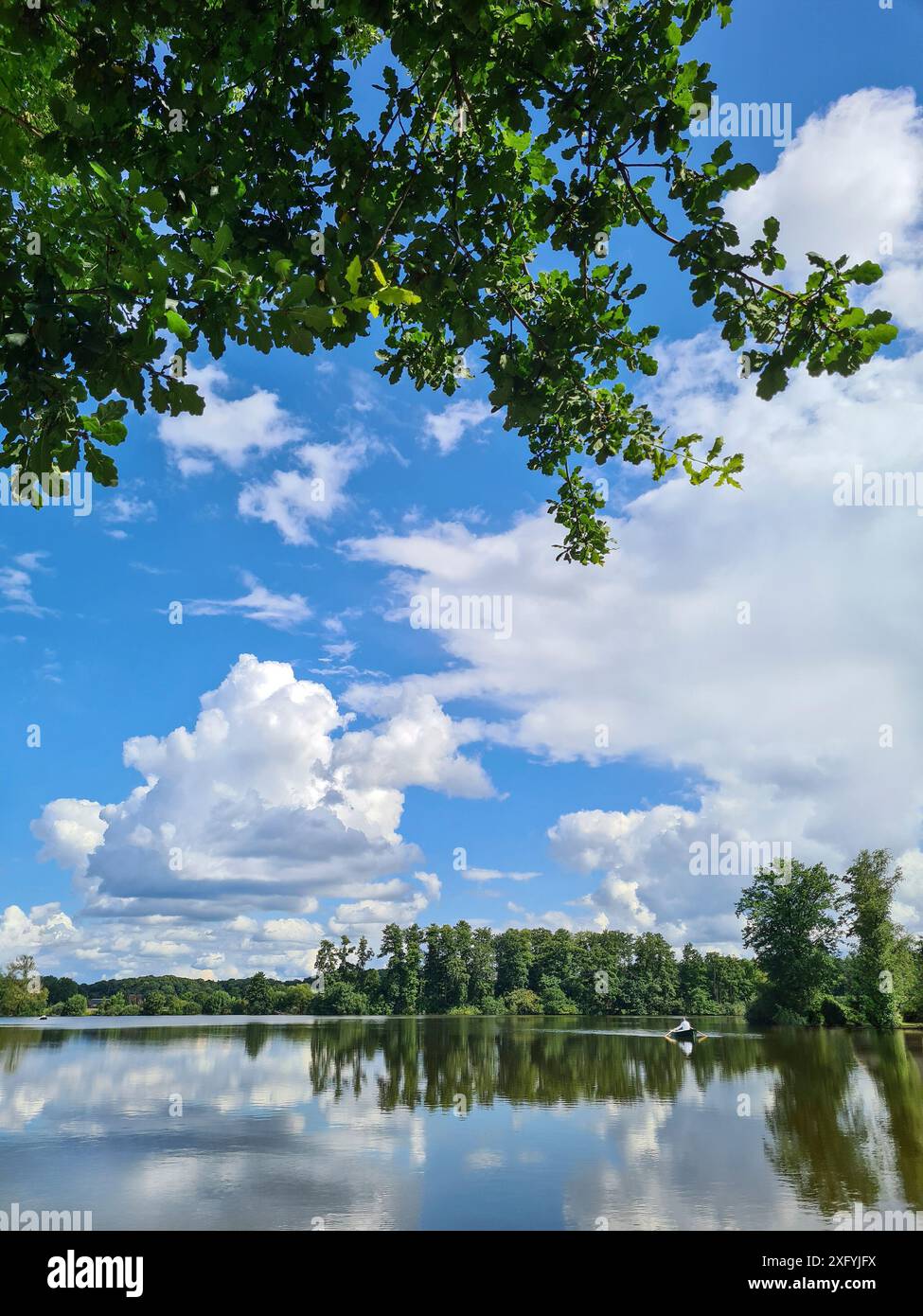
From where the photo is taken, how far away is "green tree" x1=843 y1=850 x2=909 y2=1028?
→ 5788cm

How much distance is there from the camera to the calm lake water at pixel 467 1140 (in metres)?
16.3

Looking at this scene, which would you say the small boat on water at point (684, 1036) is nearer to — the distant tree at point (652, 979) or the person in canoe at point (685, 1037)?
the person in canoe at point (685, 1037)

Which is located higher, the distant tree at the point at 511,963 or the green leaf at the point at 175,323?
the green leaf at the point at 175,323

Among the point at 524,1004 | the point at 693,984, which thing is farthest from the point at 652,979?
the point at 524,1004

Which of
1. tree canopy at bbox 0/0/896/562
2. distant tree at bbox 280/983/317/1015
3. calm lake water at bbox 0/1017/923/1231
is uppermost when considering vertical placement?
tree canopy at bbox 0/0/896/562

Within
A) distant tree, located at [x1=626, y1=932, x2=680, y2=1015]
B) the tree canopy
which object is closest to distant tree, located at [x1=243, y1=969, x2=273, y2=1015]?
distant tree, located at [x1=626, y1=932, x2=680, y2=1015]

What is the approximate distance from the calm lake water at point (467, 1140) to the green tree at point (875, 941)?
15.4 metres

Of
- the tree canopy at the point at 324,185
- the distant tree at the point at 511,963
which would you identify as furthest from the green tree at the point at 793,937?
the tree canopy at the point at 324,185

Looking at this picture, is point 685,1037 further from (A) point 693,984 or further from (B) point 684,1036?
(A) point 693,984

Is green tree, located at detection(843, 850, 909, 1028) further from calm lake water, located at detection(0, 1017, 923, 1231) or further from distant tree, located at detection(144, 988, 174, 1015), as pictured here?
distant tree, located at detection(144, 988, 174, 1015)

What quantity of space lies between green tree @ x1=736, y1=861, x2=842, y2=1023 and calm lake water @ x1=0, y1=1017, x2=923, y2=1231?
20.4 meters
